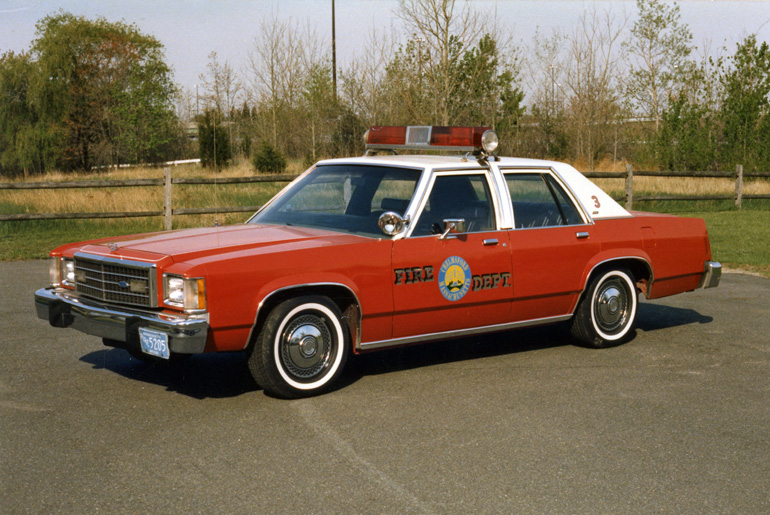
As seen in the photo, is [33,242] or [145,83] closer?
[33,242]

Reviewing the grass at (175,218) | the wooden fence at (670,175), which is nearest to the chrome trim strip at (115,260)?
the grass at (175,218)

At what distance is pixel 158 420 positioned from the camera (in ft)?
16.6

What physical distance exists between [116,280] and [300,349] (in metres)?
1.26

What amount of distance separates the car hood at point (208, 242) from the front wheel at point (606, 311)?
2194mm

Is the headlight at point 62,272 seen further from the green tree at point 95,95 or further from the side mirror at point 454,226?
the green tree at point 95,95

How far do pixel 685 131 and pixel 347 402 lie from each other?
27013mm

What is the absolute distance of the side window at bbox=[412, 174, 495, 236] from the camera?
6285mm

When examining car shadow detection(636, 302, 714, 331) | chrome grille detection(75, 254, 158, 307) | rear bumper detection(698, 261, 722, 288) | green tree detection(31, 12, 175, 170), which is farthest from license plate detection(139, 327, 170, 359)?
green tree detection(31, 12, 175, 170)

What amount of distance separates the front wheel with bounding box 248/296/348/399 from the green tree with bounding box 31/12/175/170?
44.1m

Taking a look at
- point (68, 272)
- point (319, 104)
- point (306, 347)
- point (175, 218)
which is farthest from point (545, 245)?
point (319, 104)

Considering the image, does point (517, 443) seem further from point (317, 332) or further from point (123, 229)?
point (123, 229)

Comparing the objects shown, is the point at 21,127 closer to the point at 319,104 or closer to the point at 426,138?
the point at 319,104

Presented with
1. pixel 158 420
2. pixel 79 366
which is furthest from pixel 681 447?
pixel 79 366

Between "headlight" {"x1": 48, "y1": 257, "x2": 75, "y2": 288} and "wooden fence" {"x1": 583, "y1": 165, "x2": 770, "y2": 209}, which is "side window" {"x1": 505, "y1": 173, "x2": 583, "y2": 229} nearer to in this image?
"headlight" {"x1": 48, "y1": 257, "x2": 75, "y2": 288}
